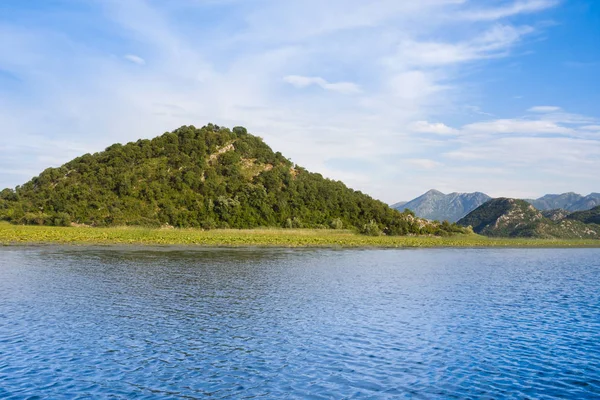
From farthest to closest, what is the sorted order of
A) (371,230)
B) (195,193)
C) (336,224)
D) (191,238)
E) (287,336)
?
(195,193) → (371,230) → (336,224) → (191,238) → (287,336)

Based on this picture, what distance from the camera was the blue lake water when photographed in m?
19.7

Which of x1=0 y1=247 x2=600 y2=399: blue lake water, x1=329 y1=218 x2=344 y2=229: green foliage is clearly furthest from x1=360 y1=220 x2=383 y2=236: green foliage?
x1=0 y1=247 x2=600 y2=399: blue lake water

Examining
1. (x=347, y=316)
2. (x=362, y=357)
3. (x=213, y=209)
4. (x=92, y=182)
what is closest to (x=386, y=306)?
(x=347, y=316)

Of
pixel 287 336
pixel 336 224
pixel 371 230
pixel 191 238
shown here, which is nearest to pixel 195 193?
pixel 336 224

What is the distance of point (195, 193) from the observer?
14450 centimetres

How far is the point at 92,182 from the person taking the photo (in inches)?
5571

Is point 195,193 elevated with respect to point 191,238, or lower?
elevated

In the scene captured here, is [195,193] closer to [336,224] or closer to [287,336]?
[336,224]

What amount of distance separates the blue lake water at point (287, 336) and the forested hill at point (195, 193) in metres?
79.6

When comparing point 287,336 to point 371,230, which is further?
point 371,230

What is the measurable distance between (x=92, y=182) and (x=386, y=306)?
12460 cm

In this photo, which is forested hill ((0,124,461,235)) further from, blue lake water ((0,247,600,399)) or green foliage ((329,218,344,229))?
blue lake water ((0,247,600,399))

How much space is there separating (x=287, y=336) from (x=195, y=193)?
398 ft

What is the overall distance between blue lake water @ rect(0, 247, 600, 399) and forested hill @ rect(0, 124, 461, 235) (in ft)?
261
